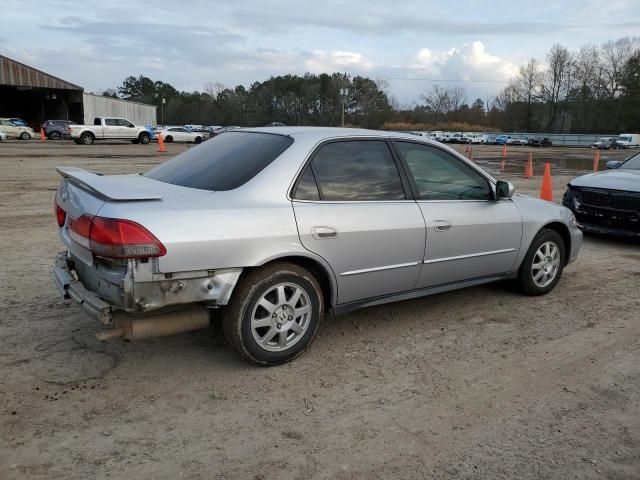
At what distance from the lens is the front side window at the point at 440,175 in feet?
14.1

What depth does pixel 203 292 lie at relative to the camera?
3236 mm

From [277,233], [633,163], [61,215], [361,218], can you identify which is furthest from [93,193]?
[633,163]

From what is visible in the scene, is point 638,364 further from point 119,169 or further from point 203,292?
point 119,169

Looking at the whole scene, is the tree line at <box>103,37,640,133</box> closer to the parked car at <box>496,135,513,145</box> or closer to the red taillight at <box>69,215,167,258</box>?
the parked car at <box>496,135,513,145</box>

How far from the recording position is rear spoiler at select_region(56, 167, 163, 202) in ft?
10.6

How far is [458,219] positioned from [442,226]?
0.20 meters

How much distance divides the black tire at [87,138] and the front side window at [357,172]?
3379cm

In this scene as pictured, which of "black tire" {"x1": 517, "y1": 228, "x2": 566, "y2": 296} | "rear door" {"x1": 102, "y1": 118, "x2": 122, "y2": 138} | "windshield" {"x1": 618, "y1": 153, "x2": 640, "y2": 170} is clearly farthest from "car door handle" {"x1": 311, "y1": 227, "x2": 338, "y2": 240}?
"rear door" {"x1": 102, "y1": 118, "x2": 122, "y2": 138}

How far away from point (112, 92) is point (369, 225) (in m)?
130

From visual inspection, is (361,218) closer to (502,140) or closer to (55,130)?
(55,130)

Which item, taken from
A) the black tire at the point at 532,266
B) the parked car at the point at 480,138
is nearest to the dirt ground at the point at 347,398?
the black tire at the point at 532,266

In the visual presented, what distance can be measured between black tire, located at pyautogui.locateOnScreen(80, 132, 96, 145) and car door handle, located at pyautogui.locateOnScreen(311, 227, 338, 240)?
1345 inches

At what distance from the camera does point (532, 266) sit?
508cm

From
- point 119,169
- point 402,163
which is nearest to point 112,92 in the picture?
point 119,169
